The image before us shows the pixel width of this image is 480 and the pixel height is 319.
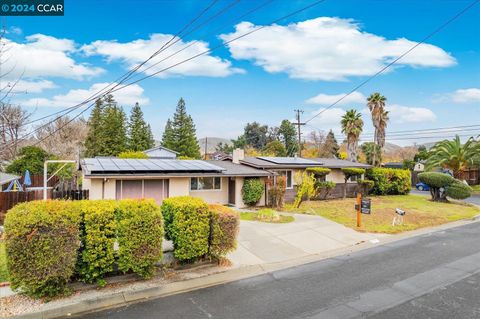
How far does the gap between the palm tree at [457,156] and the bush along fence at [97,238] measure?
30.4 meters

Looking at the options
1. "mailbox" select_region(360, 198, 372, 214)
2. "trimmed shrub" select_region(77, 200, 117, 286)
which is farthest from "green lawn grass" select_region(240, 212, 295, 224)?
"trimmed shrub" select_region(77, 200, 117, 286)

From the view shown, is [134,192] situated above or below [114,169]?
below

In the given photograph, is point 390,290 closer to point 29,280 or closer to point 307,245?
point 307,245

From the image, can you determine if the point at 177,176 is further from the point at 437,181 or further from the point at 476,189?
the point at 476,189

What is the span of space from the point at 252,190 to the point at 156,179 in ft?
19.9

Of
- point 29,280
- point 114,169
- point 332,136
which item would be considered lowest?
point 29,280

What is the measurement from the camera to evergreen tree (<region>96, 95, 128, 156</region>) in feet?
149

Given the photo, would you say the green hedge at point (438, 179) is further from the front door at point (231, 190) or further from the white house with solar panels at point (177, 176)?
the front door at point (231, 190)

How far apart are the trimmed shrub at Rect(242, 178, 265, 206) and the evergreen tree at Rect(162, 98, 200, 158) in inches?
1404

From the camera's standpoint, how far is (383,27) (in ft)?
50.1

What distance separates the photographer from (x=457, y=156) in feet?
96.4

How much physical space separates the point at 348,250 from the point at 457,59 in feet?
55.2

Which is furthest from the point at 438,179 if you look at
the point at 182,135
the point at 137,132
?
the point at 137,132

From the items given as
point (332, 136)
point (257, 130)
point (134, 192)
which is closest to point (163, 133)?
point (257, 130)
